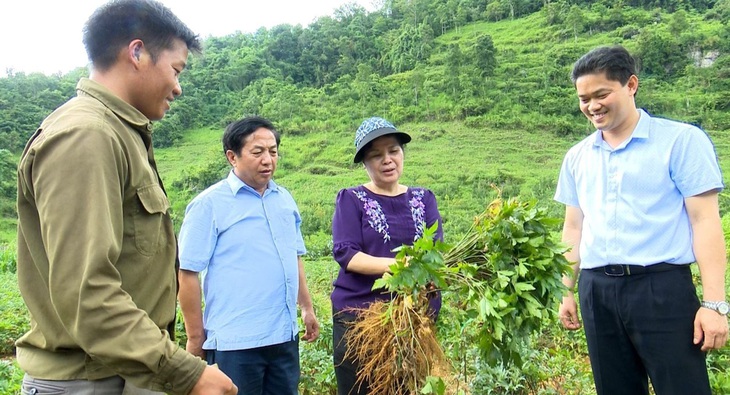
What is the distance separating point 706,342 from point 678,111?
975 inches

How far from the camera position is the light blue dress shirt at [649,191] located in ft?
6.23

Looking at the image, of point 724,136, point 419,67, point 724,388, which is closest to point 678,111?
point 724,136

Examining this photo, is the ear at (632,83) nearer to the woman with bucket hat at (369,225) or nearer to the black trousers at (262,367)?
the woman with bucket hat at (369,225)

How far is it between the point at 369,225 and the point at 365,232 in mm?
31

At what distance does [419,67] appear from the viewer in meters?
35.9

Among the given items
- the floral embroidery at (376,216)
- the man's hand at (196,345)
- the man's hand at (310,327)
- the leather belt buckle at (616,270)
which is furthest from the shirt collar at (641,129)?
the man's hand at (196,345)

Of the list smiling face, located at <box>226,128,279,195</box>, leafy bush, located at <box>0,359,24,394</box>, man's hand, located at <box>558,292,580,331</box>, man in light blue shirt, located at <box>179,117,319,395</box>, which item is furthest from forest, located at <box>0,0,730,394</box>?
smiling face, located at <box>226,128,279,195</box>

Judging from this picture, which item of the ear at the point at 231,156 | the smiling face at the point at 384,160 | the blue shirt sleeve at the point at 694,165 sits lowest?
the blue shirt sleeve at the point at 694,165

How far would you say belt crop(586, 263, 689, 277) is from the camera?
1897 mm

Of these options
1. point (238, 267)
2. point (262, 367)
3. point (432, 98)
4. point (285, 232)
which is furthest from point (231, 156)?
point (432, 98)

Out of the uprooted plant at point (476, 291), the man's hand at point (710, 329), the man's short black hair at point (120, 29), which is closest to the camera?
the man's short black hair at point (120, 29)

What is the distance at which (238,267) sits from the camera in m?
2.22

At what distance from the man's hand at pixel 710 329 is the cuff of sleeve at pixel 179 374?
1.65 m

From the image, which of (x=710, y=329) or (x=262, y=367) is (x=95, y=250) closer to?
(x=262, y=367)
